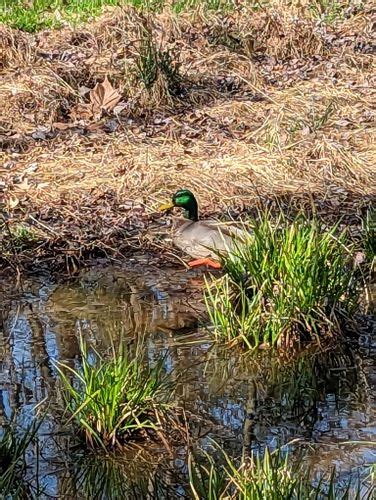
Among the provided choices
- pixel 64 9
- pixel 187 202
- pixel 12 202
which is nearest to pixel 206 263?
pixel 187 202

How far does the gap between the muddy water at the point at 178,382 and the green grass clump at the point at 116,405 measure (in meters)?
0.11

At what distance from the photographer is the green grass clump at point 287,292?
5480 mm

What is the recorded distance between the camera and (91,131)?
988 centimetres

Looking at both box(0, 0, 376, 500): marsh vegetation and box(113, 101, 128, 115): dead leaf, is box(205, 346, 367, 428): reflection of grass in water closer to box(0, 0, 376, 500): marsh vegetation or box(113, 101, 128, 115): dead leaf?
box(0, 0, 376, 500): marsh vegetation

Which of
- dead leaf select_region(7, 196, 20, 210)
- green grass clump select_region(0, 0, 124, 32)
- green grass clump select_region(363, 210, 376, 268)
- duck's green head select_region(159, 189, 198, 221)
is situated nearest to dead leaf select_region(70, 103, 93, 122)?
dead leaf select_region(7, 196, 20, 210)

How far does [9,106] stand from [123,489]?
680cm

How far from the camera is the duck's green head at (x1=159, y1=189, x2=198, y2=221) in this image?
7.65 meters

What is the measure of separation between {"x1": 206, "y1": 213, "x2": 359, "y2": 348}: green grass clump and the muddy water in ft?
0.49

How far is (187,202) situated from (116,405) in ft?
11.7

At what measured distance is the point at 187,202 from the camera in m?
7.67

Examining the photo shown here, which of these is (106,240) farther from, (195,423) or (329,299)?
(195,423)

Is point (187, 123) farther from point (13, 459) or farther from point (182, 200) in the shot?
point (13, 459)

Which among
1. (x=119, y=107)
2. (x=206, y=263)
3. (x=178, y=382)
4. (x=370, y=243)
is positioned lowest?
(x=119, y=107)

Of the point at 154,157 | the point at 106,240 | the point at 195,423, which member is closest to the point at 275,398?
the point at 195,423
